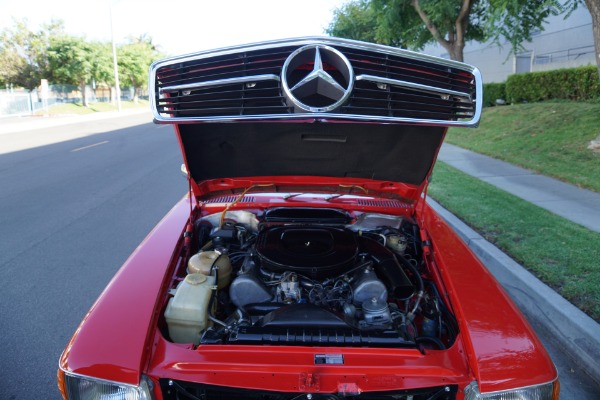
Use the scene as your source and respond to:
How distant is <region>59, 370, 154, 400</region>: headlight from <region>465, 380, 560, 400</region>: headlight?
1193 millimetres

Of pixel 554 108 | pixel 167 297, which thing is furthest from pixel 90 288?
pixel 554 108

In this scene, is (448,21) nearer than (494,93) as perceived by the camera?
Yes

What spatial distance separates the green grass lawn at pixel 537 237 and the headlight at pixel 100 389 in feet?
10.7

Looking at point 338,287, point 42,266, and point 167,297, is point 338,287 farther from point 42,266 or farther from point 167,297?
point 42,266

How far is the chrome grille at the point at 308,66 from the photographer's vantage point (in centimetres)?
199

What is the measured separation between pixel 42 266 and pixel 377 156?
388cm

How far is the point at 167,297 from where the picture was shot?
220 cm

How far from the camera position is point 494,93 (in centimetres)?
1947

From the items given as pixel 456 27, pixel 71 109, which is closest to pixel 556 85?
pixel 456 27

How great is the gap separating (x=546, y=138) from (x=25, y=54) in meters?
38.4

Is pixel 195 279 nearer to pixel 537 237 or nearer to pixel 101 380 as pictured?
pixel 101 380

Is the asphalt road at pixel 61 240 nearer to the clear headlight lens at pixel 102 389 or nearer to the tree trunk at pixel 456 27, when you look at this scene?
the clear headlight lens at pixel 102 389

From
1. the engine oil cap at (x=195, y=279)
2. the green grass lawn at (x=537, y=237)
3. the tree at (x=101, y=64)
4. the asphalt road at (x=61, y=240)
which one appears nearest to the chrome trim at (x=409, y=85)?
the engine oil cap at (x=195, y=279)

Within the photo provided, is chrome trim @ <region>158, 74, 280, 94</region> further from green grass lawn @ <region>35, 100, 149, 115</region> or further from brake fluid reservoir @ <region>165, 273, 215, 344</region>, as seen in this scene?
green grass lawn @ <region>35, 100, 149, 115</region>
